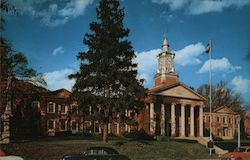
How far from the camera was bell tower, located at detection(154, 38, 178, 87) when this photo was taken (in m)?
87.8

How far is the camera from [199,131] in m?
83.2

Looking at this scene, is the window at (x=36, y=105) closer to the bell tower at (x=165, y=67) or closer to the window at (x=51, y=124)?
the window at (x=51, y=124)

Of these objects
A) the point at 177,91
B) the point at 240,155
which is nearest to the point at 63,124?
the point at 177,91

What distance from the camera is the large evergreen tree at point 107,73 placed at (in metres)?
42.8

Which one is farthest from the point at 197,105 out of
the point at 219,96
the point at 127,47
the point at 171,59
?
the point at 127,47

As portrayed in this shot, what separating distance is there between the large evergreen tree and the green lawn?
11.3ft

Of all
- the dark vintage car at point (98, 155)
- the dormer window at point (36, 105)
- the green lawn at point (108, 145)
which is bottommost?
the green lawn at point (108, 145)

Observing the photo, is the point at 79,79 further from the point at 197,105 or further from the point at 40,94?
the point at 197,105

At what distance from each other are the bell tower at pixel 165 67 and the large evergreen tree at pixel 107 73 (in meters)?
43.1

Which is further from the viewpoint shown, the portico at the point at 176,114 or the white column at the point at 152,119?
the portico at the point at 176,114

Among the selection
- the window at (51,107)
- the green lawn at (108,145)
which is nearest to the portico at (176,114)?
the window at (51,107)

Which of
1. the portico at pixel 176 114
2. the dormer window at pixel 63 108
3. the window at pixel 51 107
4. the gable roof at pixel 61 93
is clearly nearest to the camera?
the window at pixel 51 107

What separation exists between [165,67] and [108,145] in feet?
159

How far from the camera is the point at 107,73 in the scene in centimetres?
4334
